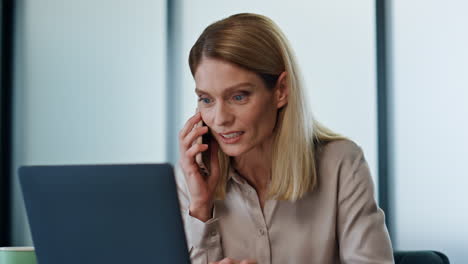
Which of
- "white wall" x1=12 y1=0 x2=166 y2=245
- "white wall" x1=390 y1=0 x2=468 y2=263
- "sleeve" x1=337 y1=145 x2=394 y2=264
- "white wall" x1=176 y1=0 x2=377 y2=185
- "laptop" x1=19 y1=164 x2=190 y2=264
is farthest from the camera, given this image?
"white wall" x1=12 y1=0 x2=166 y2=245

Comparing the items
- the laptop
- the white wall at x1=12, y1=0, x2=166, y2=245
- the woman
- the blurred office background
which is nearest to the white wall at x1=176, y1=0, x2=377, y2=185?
the blurred office background

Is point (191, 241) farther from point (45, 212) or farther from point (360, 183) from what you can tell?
point (45, 212)

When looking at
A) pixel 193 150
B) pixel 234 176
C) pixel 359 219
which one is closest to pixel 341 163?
pixel 359 219

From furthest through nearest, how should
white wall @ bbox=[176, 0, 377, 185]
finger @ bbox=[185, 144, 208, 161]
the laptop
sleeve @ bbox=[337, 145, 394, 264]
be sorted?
white wall @ bbox=[176, 0, 377, 185], finger @ bbox=[185, 144, 208, 161], sleeve @ bbox=[337, 145, 394, 264], the laptop

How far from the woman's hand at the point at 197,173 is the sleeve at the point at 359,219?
34cm

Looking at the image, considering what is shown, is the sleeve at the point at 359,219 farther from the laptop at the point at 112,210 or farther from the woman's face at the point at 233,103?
the laptop at the point at 112,210

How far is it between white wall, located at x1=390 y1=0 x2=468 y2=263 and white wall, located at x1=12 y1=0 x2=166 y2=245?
60.2 inches

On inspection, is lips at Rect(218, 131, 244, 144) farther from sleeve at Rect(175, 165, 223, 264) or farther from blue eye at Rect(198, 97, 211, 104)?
sleeve at Rect(175, 165, 223, 264)

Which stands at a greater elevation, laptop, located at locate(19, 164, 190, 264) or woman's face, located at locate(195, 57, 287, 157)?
woman's face, located at locate(195, 57, 287, 157)

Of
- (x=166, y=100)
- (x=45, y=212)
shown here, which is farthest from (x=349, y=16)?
(x=45, y=212)

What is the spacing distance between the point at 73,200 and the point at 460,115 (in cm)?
345

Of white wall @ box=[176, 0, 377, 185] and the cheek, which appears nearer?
the cheek

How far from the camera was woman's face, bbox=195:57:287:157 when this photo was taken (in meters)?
1.62

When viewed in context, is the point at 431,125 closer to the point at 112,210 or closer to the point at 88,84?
the point at 88,84
